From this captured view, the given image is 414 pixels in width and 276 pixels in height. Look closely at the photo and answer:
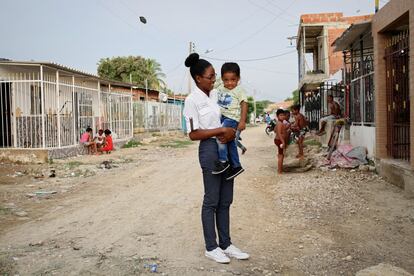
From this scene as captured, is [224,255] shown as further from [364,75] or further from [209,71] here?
[364,75]

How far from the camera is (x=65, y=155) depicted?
13.6 m

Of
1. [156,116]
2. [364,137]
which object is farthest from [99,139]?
[156,116]

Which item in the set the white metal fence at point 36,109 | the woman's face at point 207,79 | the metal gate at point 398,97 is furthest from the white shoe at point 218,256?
the white metal fence at point 36,109

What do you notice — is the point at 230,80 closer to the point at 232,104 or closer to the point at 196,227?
the point at 232,104

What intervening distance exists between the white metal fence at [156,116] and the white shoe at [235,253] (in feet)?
63.0

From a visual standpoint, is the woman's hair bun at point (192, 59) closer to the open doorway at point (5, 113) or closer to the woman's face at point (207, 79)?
the woman's face at point (207, 79)

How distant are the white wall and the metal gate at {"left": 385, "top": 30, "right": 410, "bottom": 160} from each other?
2.51 feet

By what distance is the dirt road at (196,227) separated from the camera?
145 inches

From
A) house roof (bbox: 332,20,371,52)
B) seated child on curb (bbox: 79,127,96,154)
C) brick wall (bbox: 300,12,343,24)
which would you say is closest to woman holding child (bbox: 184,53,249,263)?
house roof (bbox: 332,20,371,52)

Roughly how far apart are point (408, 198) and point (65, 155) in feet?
34.9

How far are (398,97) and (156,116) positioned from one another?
19.6 meters

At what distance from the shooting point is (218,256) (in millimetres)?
3635

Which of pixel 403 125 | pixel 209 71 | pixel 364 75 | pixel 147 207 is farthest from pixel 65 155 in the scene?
pixel 209 71

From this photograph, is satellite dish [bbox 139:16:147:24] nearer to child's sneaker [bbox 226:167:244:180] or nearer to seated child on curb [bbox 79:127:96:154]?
seated child on curb [bbox 79:127:96:154]
